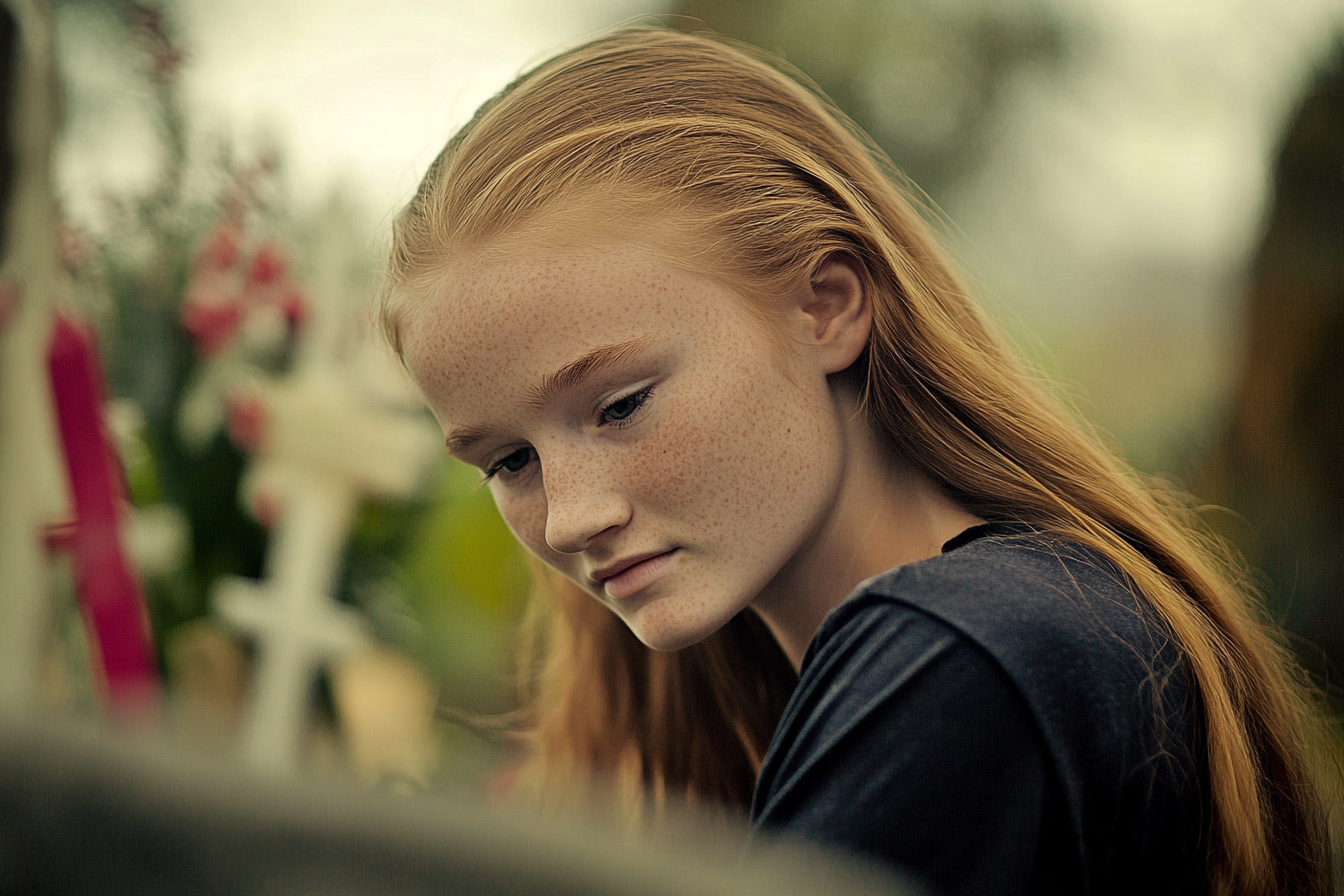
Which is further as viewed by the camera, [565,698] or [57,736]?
[565,698]

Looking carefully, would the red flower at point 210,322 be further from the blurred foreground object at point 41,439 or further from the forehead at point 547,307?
the forehead at point 547,307

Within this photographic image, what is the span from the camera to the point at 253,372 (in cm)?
125

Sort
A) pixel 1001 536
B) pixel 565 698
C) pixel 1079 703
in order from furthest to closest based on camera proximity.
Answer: pixel 565 698 → pixel 1001 536 → pixel 1079 703


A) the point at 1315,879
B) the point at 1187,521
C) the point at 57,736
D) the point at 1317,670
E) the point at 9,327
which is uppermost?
the point at 9,327

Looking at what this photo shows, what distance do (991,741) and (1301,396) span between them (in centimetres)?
101

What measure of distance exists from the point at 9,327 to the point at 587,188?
67cm

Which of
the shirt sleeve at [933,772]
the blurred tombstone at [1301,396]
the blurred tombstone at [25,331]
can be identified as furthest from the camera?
the blurred tombstone at [1301,396]

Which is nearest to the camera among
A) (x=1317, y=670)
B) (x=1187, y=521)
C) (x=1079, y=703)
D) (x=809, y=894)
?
(x=809, y=894)

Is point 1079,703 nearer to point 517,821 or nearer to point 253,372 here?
point 517,821

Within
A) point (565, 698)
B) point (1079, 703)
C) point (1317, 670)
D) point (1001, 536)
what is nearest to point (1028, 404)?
point (1001, 536)

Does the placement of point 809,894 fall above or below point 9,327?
below

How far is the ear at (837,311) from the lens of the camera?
22.0 inches

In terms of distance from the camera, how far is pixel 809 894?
0.15 meters

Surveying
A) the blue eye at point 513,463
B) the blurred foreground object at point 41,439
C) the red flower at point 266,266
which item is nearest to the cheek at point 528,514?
the blue eye at point 513,463
